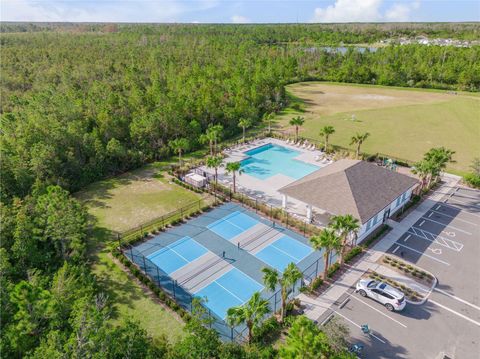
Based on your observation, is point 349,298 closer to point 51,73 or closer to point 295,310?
point 295,310

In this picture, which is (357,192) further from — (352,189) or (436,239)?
(436,239)

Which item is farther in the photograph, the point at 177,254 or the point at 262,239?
the point at 262,239

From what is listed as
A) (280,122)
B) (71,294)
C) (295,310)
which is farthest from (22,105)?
(295,310)

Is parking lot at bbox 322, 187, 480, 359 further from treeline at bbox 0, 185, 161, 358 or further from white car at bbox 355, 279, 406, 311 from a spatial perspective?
treeline at bbox 0, 185, 161, 358

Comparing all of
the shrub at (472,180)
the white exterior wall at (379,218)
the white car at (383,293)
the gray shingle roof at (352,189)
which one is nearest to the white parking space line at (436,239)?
the white exterior wall at (379,218)

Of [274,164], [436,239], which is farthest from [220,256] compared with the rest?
[274,164]

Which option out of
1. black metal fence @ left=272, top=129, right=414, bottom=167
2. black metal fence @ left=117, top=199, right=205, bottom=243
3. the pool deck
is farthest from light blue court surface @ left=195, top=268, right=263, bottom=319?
black metal fence @ left=272, top=129, right=414, bottom=167

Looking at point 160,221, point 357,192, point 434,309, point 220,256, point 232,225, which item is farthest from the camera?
point 160,221
